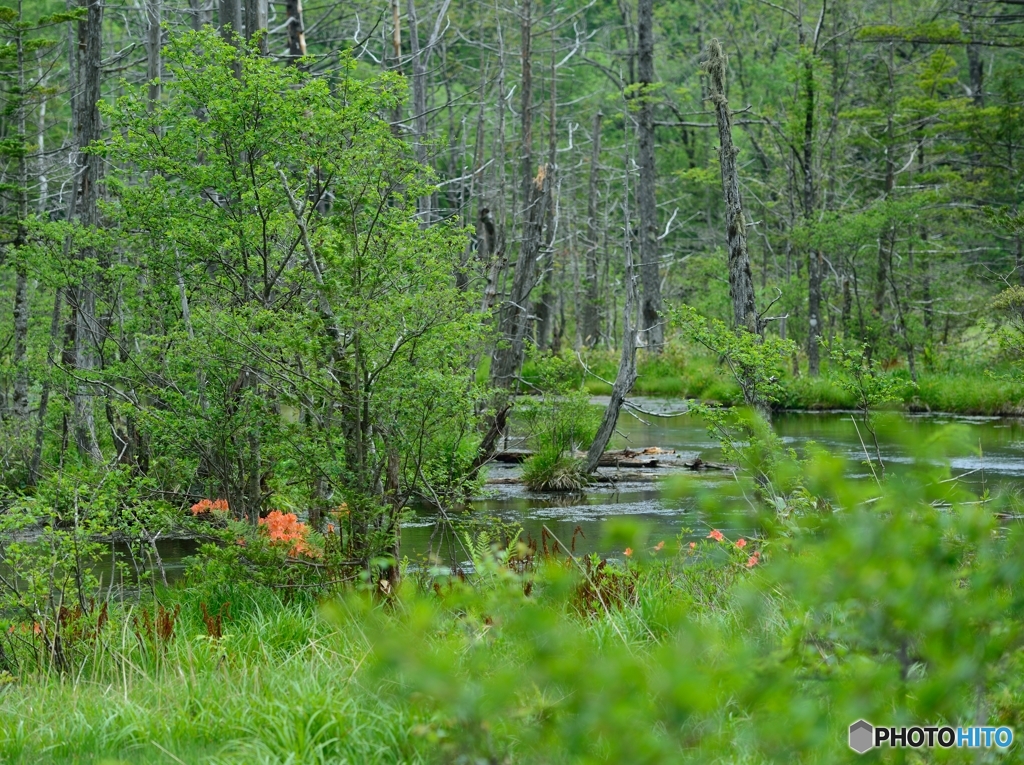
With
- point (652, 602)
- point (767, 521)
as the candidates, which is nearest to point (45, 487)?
point (652, 602)

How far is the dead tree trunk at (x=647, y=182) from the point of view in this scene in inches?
1040

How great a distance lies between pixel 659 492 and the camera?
43.6 feet

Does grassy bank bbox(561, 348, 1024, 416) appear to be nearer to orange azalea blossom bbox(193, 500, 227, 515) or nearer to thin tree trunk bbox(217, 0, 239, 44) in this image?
thin tree trunk bbox(217, 0, 239, 44)

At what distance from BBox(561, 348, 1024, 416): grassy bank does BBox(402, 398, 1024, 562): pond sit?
48 centimetres

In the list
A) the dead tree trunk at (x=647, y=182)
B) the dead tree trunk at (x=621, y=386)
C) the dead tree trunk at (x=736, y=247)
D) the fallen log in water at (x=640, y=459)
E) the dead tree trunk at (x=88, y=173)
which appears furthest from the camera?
the dead tree trunk at (x=647, y=182)

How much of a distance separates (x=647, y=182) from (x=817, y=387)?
8193mm

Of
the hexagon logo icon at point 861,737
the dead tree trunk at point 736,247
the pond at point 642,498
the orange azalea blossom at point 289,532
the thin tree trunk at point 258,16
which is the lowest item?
the pond at point 642,498

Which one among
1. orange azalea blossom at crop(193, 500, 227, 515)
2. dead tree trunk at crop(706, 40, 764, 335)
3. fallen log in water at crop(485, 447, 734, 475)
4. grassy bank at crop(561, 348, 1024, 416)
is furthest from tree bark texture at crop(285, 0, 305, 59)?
grassy bank at crop(561, 348, 1024, 416)

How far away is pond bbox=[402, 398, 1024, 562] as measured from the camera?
378 inches

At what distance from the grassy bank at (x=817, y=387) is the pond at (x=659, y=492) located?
482 millimetres

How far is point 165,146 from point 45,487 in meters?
2.63

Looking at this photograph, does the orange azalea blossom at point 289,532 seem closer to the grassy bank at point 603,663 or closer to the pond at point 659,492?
the grassy bank at point 603,663

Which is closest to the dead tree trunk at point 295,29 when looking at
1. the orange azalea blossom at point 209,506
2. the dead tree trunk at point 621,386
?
the dead tree trunk at point 621,386

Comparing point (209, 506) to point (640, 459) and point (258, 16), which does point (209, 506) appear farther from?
point (640, 459)
